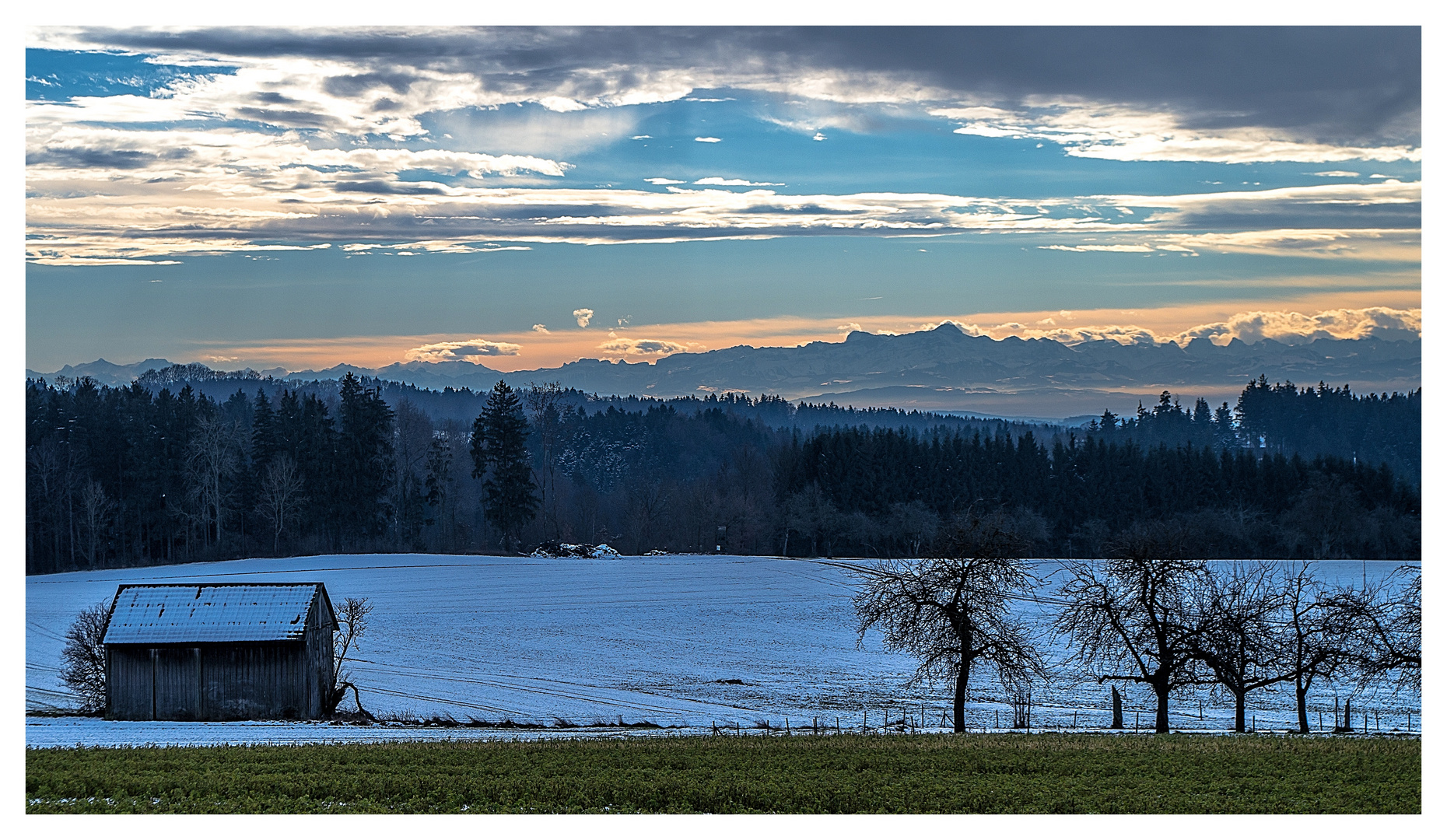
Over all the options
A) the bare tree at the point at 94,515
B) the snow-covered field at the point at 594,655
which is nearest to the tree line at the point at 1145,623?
the snow-covered field at the point at 594,655

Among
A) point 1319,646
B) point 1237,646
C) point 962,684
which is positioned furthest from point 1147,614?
point 962,684

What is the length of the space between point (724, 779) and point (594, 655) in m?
31.9

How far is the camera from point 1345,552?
98438 mm

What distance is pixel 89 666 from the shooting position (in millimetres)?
37656

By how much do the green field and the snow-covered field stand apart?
5.92m

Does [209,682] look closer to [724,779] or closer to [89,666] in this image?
[89,666]

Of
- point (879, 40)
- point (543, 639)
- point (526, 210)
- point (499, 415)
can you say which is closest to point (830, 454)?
point (499, 415)

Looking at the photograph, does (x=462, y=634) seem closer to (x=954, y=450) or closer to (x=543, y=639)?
(x=543, y=639)

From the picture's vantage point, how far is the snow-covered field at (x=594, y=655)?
117ft

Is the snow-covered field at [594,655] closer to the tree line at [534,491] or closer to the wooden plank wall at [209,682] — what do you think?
the wooden plank wall at [209,682]

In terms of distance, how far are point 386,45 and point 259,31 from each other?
117 inches

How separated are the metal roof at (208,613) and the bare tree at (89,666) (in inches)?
31.8

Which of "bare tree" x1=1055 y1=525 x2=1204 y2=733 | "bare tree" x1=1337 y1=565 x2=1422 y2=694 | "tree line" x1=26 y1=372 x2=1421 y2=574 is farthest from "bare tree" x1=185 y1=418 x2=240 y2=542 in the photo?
"bare tree" x1=1337 y1=565 x2=1422 y2=694

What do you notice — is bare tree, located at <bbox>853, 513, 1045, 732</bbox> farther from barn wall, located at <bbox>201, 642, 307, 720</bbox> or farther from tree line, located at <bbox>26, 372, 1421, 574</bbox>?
tree line, located at <bbox>26, 372, 1421, 574</bbox>
